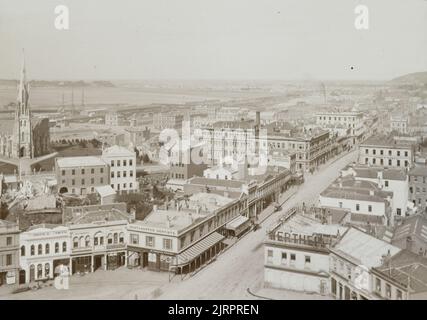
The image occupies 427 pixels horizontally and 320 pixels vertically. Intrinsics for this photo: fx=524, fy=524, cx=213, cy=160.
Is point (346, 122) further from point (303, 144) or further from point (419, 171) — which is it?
point (419, 171)

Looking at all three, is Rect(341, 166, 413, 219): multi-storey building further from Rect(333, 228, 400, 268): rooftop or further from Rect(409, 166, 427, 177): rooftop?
Rect(333, 228, 400, 268): rooftop

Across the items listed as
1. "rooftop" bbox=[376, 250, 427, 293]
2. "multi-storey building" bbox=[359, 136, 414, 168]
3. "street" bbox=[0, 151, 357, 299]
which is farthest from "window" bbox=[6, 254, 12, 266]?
"multi-storey building" bbox=[359, 136, 414, 168]

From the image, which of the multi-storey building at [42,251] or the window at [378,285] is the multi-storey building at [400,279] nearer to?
the window at [378,285]

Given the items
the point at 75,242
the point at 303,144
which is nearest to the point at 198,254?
the point at 75,242

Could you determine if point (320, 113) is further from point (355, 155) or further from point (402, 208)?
point (402, 208)

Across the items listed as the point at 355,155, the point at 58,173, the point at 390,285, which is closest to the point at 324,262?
the point at 390,285

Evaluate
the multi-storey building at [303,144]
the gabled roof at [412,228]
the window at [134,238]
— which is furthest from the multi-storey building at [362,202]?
the multi-storey building at [303,144]
